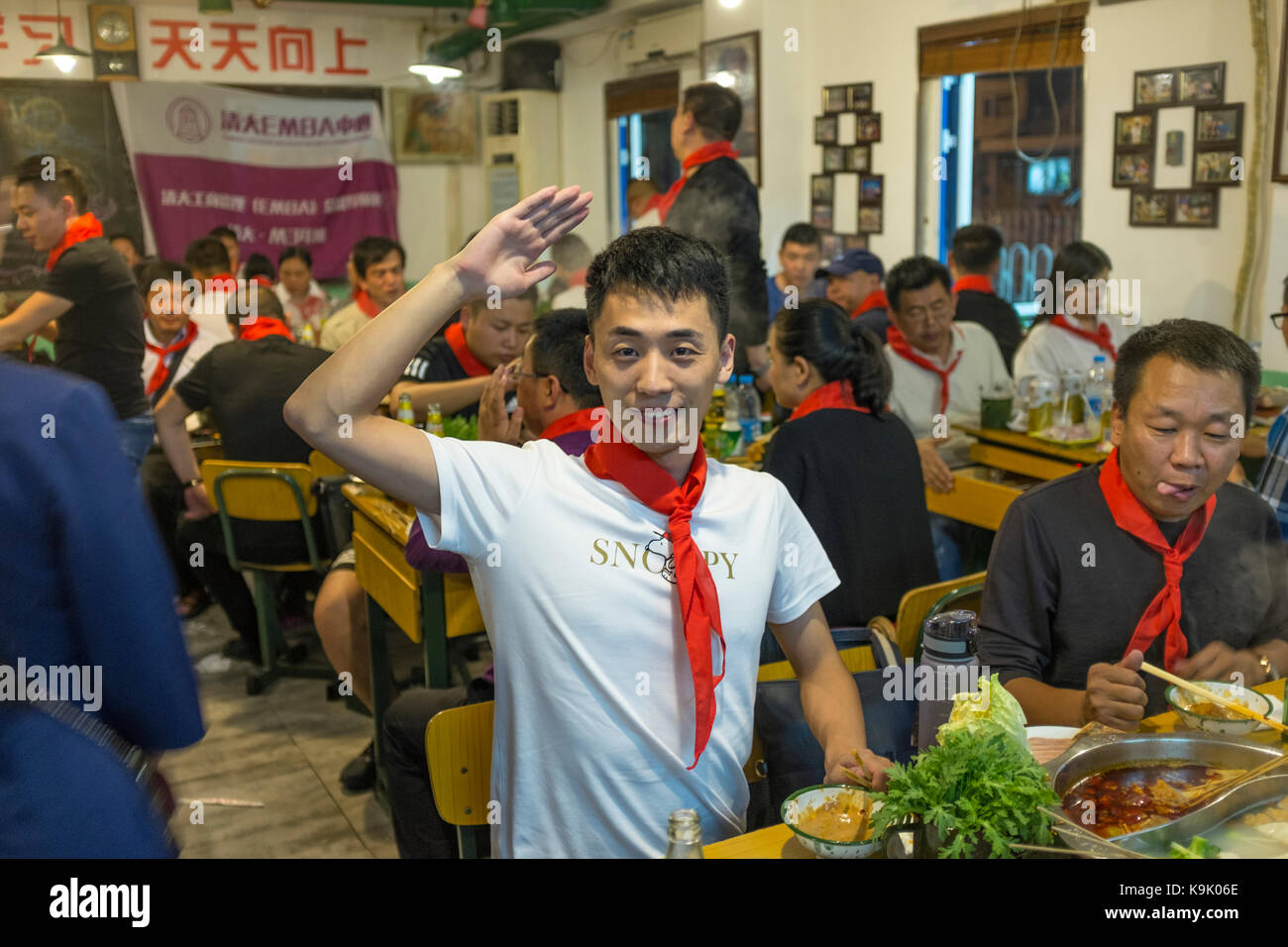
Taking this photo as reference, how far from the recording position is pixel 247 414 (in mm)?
4035

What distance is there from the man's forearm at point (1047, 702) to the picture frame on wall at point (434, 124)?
8906mm

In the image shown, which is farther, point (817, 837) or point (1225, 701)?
point (1225, 701)

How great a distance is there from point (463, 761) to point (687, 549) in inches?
23.8

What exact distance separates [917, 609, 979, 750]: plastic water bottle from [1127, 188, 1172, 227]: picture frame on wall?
3841 mm

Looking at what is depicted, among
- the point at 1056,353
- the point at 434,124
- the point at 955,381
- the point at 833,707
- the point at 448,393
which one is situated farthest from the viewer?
the point at 434,124

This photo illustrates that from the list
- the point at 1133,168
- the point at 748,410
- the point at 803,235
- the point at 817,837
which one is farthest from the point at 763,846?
the point at 803,235

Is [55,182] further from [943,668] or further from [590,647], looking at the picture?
[943,668]

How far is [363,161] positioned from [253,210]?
1.02 m

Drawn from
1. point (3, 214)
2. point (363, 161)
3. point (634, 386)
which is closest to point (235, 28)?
point (363, 161)

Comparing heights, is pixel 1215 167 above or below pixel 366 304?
above

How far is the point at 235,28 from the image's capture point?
9031mm

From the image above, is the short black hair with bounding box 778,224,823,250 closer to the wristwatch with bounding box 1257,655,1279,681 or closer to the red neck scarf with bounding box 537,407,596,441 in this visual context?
the red neck scarf with bounding box 537,407,596,441

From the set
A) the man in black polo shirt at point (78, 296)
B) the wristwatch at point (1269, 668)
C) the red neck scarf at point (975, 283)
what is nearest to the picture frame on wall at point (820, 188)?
the red neck scarf at point (975, 283)

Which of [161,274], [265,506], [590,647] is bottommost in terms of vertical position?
[265,506]
